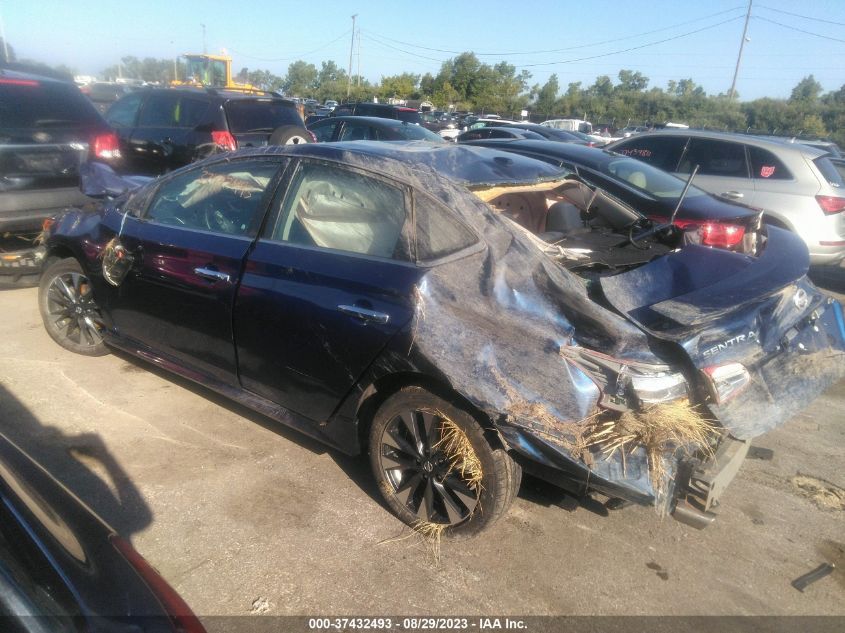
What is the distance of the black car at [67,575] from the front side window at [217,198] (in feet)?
6.65

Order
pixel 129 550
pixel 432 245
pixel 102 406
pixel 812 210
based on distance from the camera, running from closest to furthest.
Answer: pixel 129 550, pixel 432 245, pixel 102 406, pixel 812 210

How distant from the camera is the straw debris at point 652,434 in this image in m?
2.45

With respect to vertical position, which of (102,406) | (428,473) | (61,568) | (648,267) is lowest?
(102,406)

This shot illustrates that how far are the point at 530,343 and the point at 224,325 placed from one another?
172 cm

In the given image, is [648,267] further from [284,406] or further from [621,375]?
[284,406]

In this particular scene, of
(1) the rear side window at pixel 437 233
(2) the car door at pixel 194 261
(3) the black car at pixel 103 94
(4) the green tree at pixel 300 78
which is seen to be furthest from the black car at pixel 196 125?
(4) the green tree at pixel 300 78

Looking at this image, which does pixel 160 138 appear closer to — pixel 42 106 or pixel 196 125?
pixel 196 125

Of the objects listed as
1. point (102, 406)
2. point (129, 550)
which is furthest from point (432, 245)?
point (102, 406)

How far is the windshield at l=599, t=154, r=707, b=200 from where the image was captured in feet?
19.8

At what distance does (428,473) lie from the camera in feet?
9.41

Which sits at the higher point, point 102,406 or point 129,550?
point 129,550

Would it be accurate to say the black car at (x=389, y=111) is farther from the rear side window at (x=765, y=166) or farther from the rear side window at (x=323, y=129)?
the rear side window at (x=765, y=166)

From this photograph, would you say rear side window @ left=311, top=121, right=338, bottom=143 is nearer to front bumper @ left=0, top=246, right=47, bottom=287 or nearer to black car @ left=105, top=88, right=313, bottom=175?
black car @ left=105, top=88, right=313, bottom=175

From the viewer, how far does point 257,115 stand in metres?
8.34
